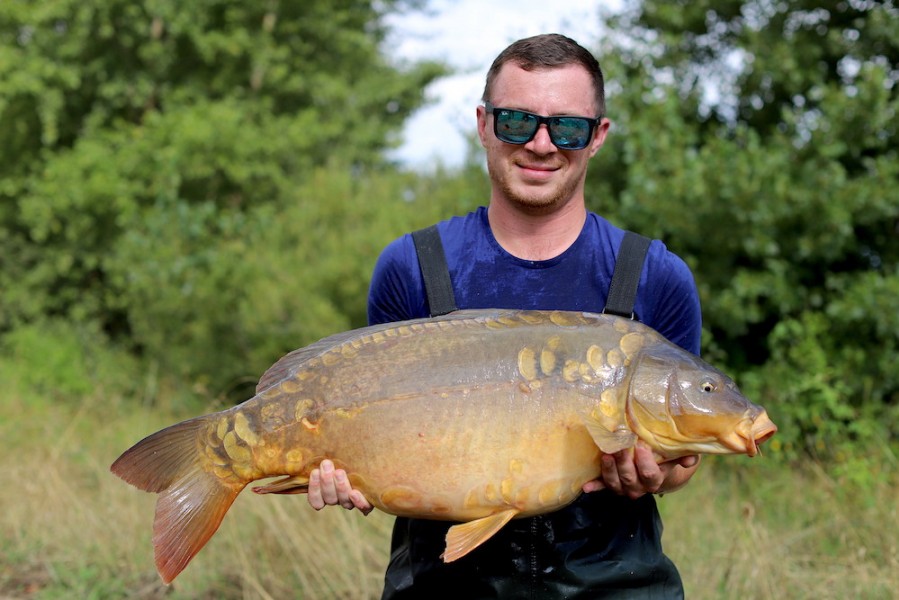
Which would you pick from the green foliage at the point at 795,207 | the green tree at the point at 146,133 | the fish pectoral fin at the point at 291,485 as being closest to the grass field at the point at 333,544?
the green foliage at the point at 795,207

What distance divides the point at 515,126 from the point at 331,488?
102 cm

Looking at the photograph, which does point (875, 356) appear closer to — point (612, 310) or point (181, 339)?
point (612, 310)

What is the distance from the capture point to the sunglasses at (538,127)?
2.51m

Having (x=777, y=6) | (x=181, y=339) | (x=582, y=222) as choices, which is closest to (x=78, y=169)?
(x=181, y=339)

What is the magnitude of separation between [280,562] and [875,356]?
4.79m

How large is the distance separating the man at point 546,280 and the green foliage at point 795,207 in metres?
4.17

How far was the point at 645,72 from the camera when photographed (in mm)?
8586

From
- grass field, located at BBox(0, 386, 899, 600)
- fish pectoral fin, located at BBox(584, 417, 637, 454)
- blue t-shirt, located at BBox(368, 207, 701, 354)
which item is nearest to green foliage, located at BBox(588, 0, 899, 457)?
grass field, located at BBox(0, 386, 899, 600)

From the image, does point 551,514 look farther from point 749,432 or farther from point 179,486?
point 179,486

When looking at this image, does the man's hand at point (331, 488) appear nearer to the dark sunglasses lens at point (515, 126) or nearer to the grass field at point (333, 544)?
the dark sunglasses lens at point (515, 126)

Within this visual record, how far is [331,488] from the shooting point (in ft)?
7.41

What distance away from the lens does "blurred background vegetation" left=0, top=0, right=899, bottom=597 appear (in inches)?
289

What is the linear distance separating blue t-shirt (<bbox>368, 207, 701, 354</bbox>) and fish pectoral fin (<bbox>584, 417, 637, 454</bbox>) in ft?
1.26

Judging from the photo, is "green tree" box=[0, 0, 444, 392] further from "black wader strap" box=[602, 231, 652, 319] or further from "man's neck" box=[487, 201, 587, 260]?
"black wader strap" box=[602, 231, 652, 319]
